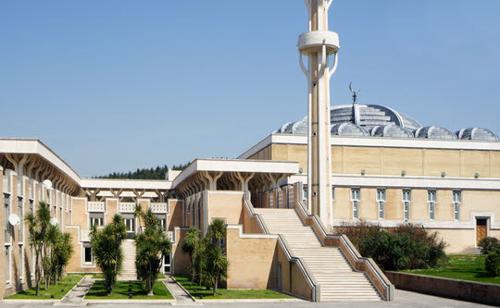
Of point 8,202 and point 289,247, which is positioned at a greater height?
point 8,202

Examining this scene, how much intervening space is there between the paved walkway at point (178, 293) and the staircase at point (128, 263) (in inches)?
152

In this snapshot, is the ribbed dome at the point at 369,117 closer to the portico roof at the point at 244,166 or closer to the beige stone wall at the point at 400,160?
the beige stone wall at the point at 400,160

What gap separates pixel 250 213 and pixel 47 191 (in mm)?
12575

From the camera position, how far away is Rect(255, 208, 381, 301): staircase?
34.4m

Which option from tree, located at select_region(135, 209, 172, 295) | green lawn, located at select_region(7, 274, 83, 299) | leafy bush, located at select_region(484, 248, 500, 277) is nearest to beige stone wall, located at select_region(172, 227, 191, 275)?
green lawn, located at select_region(7, 274, 83, 299)

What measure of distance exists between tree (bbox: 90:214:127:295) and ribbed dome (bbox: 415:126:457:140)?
1623 inches

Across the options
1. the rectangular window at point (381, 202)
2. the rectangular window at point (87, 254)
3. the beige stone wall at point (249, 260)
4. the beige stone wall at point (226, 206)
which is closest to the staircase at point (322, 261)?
the beige stone wall at point (249, 260)

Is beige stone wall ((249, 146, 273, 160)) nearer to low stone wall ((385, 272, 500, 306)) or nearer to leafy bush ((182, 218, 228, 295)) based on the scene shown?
leafy bush ((182, 218, 228, 295))

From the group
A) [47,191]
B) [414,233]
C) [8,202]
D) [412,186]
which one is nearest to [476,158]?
[412,186]

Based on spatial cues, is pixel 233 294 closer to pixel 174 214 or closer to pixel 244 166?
pixel 244 166

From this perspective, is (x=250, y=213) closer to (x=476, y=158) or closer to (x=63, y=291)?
(x=63, y=291)

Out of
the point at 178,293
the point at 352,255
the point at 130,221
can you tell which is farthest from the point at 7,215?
the point at 130,221

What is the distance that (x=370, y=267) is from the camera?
35969 millimetres

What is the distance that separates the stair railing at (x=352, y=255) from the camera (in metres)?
34.0
